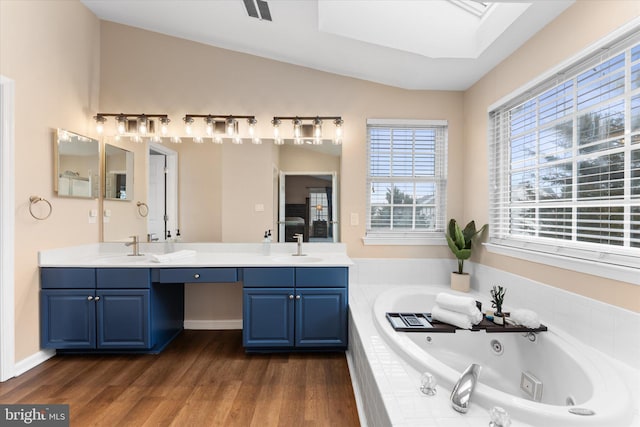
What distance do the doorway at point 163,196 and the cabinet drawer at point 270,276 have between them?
1039mm

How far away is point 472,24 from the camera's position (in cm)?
245

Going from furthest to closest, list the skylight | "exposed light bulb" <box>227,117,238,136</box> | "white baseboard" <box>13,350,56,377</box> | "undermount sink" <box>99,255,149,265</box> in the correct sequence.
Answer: "exposed light bulb" <box>227,117,238,136</box> → "undermount sink" <box>99,255,149,265</box> → the skylight → "white baseboard" <box>13,350,56,377</box>

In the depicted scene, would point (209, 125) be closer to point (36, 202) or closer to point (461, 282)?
point (36, 202)

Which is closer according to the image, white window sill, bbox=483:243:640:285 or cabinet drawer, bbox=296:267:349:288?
white window sill, bbox=483:243:640:285

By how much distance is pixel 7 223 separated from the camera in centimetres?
214

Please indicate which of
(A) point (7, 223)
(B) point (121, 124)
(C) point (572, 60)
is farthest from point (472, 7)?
(A) point (7, 223)

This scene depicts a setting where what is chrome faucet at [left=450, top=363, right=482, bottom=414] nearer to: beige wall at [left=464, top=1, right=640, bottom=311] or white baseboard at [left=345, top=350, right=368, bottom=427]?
white baseboard at [left=345, top=350, right=368, bottom=427]

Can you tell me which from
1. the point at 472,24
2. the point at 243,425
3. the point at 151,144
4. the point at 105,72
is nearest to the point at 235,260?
the point at 243,425

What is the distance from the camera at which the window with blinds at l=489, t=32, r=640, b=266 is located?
1.57m

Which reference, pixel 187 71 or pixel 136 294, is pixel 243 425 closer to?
pixel 136 294

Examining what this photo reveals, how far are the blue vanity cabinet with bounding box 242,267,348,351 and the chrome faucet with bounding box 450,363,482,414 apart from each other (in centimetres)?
136

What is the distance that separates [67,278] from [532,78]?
3.75m

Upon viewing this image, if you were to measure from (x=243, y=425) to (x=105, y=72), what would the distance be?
10.7ft

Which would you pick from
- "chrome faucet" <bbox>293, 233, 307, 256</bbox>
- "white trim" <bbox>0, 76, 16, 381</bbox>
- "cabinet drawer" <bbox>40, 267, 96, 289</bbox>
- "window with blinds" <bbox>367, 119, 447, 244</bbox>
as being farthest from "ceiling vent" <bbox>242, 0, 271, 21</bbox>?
"cabinet drawer" <bbox>40, 267, 96, 289</bbox>
